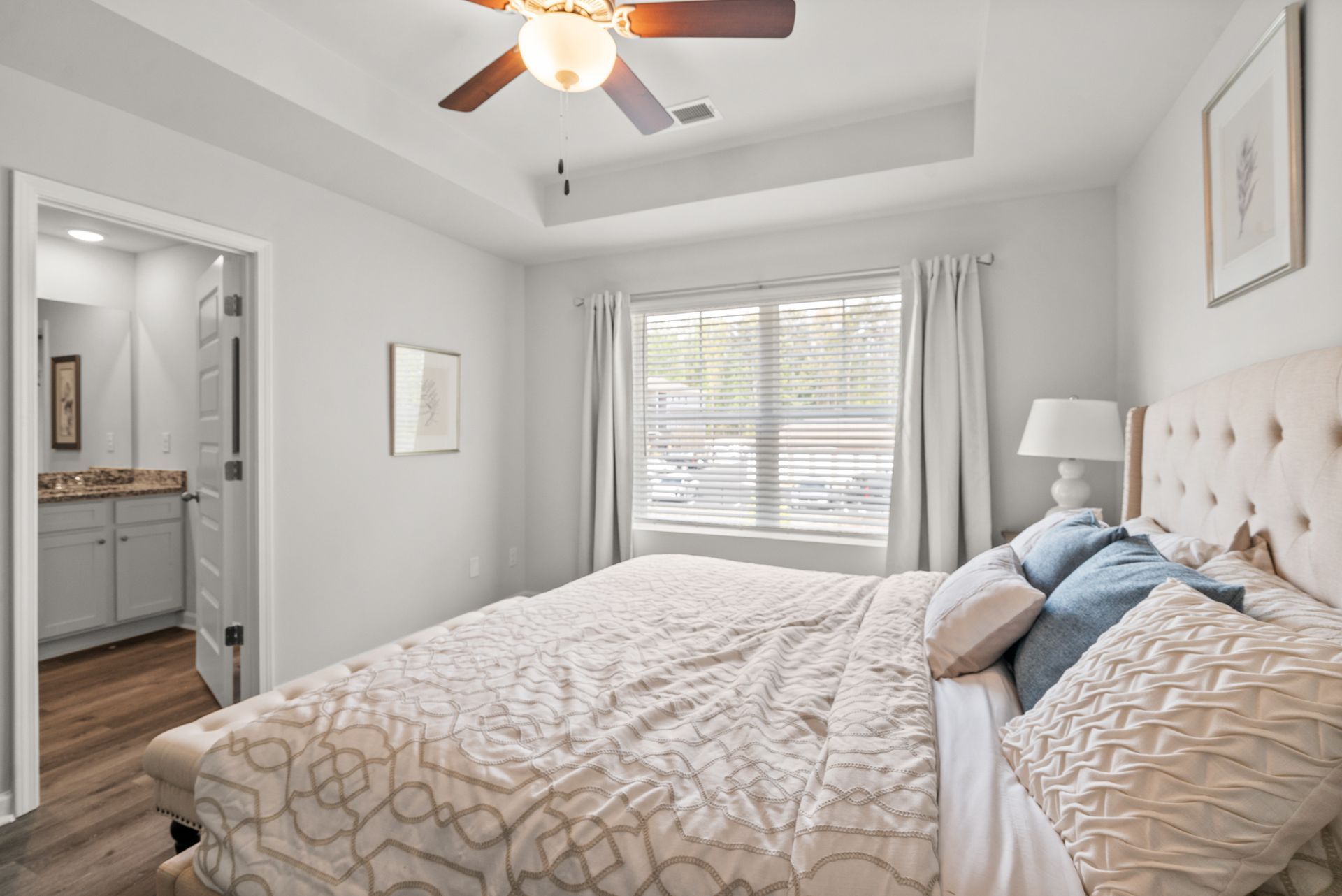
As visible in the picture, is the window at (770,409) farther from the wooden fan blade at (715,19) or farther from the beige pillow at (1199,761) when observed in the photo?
the beige pillow at (1199,761)

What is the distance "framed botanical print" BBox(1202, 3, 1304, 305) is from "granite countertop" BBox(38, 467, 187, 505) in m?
5.41

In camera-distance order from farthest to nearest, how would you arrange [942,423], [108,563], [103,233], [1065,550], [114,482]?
[114,482]
[103,233]
[108,563]
[942,423]
[1065,550]

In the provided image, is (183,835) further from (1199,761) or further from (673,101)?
(673,101)

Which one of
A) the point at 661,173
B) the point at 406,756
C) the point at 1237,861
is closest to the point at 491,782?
the point at 406,756

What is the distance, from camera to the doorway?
2.13 metres

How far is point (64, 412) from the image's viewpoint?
4379 mm

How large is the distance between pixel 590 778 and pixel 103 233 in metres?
4.77

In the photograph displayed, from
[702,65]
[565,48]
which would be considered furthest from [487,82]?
[702,65]

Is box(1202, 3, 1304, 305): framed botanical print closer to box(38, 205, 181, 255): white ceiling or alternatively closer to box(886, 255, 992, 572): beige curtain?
box(886, 255, 992, 572): beige curtain

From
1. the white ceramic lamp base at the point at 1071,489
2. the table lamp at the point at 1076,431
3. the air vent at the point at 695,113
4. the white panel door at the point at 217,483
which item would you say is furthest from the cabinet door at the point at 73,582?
the white ceramic lamp base at the point at 1071,489

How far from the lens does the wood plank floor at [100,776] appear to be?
1831mm

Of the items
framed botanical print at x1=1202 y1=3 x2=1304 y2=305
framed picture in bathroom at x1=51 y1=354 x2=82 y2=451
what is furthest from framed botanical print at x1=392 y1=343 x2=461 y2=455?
framed botanical print at x1=1202 y1=3 x2=1304 y2=305

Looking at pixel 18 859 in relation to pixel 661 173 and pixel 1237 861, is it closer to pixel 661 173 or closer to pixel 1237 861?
pixel 1237 861

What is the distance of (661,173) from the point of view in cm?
338
